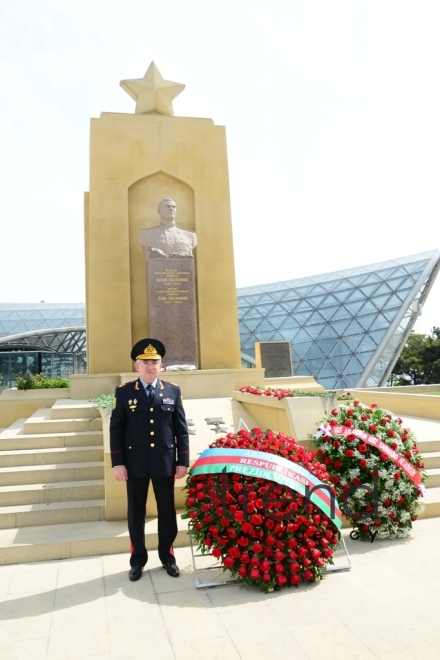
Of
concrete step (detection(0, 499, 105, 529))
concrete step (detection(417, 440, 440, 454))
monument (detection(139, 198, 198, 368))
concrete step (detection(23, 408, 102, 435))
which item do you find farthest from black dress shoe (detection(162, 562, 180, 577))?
monument (detection(139, 198, 198, 368))

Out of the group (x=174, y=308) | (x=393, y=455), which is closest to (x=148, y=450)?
(x=393, y=455)

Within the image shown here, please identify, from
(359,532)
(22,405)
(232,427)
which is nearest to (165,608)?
(359,532)

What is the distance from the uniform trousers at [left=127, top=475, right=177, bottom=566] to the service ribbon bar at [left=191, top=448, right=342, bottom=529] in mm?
425

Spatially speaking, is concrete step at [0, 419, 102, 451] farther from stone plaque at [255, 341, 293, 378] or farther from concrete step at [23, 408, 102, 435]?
stone plaque at [255, 341, 293, 378]

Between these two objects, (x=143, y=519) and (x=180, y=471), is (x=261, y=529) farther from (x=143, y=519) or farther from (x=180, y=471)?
(x=143, y=519)

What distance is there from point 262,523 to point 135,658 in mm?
1465

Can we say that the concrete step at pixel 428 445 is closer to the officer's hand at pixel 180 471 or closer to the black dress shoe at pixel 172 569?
the officer's hand at pixel 180 471

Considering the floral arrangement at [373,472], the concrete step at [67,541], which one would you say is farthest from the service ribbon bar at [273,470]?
the concrete step at [67,541]

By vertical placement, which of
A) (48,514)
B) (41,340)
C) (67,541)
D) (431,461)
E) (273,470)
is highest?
(41,340)

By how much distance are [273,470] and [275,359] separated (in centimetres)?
1519

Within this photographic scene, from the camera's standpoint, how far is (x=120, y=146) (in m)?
12.7

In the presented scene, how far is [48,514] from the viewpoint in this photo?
5.92m

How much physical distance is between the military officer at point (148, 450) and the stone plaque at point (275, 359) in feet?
47.3

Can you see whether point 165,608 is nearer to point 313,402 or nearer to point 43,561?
point 43,561
